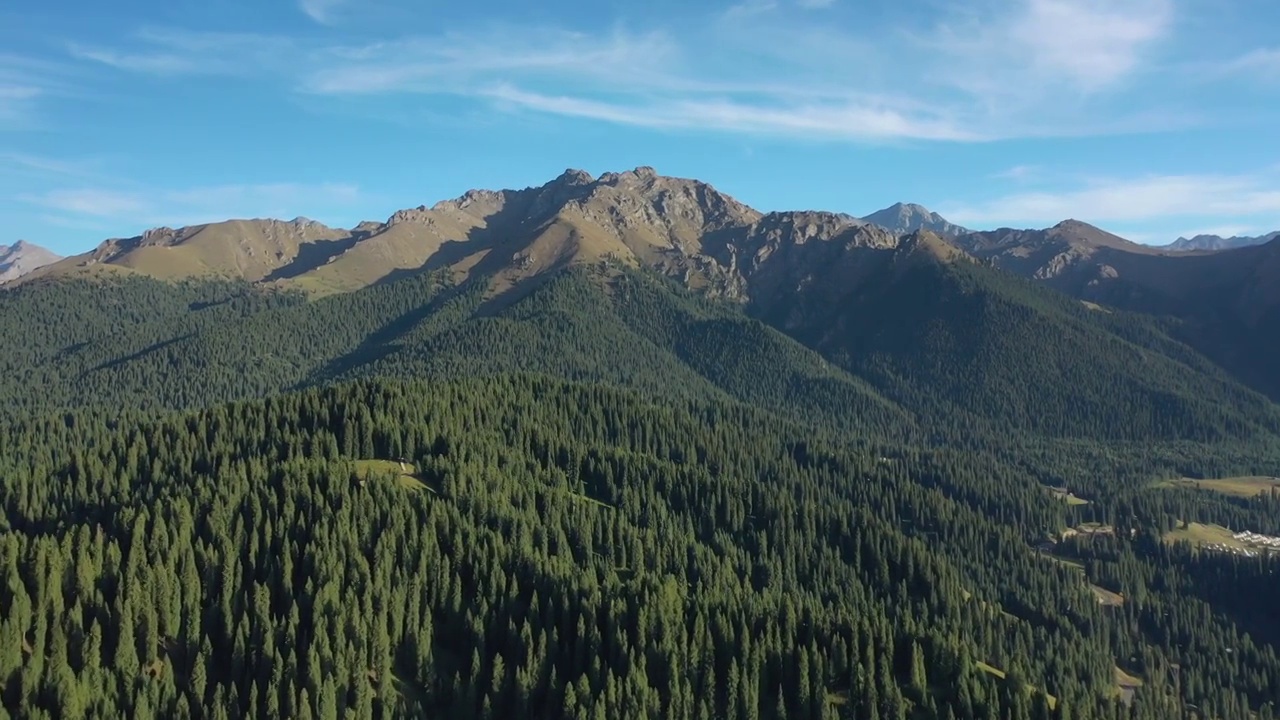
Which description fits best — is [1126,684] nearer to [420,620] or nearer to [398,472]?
[420,620]

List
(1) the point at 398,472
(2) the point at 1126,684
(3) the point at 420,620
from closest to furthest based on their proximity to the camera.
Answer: (3) the point at 420,620 < (1) the point at 398,472 < (2) the point at 1126,684

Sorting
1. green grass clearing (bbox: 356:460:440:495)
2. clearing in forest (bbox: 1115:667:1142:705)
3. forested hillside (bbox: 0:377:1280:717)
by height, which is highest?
green grass clearing (bbox: 356:460:440:495)

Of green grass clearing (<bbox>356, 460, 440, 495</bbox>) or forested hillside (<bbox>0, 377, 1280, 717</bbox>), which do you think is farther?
green grass clearing (<bbox>356, 460, 440, 495</bbox>)

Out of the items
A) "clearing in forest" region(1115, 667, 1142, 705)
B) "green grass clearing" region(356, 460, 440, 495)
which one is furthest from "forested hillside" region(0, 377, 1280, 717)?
"clearing in forest" region(1115, 667, 1142, 705)

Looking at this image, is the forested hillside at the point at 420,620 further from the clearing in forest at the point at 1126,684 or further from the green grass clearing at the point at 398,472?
the clearing in forest at the point at 1126,684

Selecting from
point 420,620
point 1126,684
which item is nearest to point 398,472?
point 420,620

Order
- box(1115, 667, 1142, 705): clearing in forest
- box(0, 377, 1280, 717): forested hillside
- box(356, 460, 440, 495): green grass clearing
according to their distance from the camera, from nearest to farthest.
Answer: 1. box(0, 377, 1280, 717): forested hillside
2. box(356, 460, 440, 495): green grass clearing
3. box(1115, 667, 1142, 705): clearing in forest

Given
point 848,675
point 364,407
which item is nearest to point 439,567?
point 848,675

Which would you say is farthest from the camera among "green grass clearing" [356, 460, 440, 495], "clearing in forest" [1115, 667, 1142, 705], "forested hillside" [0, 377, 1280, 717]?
"clearing in forest" [1115, 667, 1142, 705]

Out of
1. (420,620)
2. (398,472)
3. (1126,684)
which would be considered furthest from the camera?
(1126,684)

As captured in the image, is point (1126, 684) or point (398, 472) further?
point (1126, 684)

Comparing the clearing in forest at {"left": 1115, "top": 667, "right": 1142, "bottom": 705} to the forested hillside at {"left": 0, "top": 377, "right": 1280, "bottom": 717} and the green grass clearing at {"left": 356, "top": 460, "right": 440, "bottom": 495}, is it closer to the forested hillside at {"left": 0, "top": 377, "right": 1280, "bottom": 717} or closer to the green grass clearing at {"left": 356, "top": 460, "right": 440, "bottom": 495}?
the forested hillside at {"left": 0, "top": 377, "right": 1280, "bottom": 717}
